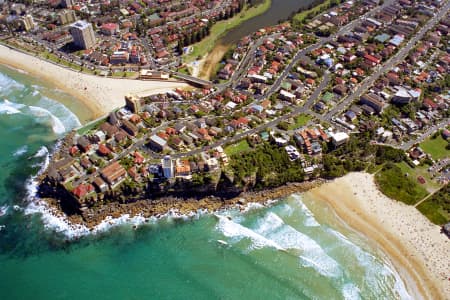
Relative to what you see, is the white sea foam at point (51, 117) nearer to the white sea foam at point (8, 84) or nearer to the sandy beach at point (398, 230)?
the white sea foam at point (8, 84)

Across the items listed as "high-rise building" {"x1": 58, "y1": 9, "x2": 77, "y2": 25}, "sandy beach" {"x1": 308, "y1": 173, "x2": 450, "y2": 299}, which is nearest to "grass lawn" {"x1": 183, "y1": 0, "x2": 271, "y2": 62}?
"high-rise building" {"x1": 58, "y1": 9, "x2": 77, "y2": 25}

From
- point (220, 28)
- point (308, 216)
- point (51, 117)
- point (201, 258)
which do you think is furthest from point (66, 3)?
point (308, 216)

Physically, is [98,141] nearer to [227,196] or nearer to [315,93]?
[227,196]

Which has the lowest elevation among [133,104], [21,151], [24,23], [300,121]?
[21,151]

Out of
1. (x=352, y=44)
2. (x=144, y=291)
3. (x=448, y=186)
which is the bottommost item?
(x=144, y=291)

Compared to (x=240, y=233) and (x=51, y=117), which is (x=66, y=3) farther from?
(x=240, y=233)

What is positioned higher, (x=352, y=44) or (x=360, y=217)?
(x=352, y=44)

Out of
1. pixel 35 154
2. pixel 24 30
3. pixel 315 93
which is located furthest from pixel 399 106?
pixel 24 30
